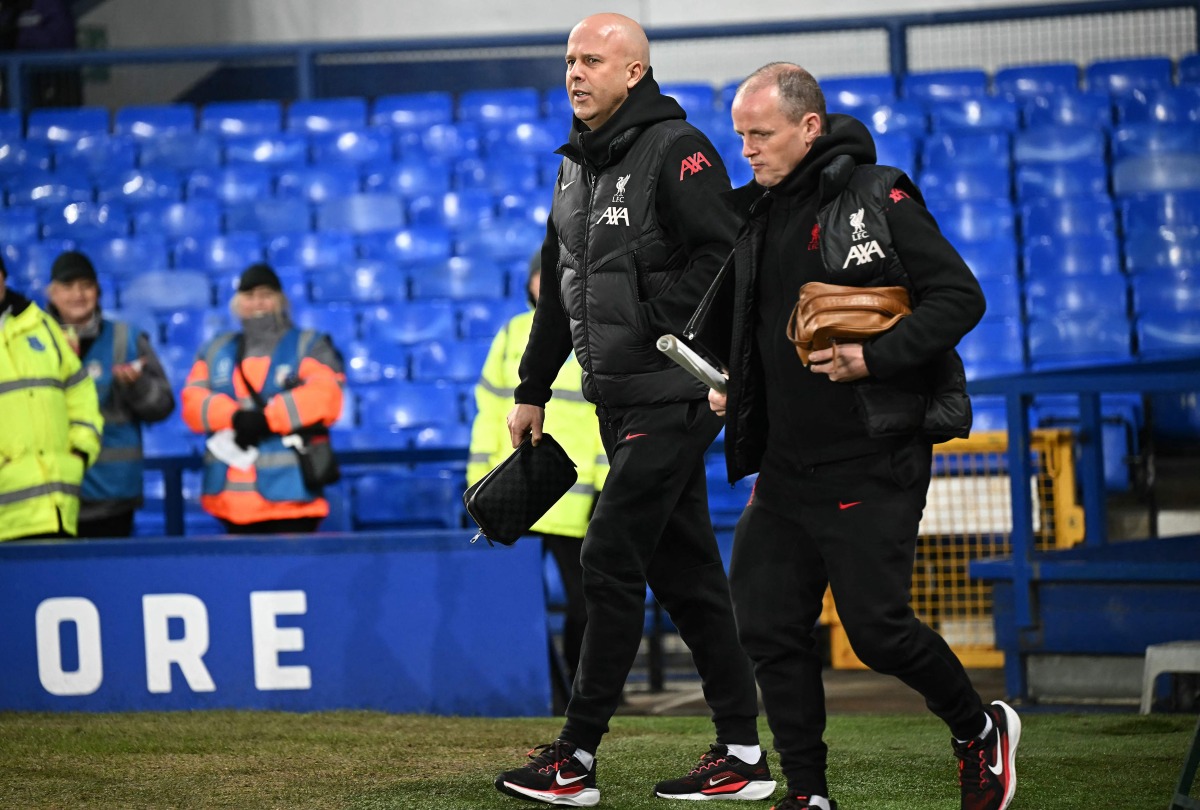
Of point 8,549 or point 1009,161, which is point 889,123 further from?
point 8,549

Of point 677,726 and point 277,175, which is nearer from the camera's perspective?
point 677,726

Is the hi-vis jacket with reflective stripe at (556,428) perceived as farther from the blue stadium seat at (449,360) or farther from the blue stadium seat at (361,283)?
the blue stadium seat at (361,283)

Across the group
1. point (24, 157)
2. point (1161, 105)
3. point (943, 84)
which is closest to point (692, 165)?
point (1161, 105)

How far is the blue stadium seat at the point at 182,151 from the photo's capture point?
11289 mm

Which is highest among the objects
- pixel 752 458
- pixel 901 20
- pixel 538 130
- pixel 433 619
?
pixel 901 20

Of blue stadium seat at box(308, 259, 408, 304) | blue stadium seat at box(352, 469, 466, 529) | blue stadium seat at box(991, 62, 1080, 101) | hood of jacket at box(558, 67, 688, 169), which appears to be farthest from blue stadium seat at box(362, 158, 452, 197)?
hood of jacket at box(558, 67, 688, 169)

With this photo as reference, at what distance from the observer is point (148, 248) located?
10664 mm

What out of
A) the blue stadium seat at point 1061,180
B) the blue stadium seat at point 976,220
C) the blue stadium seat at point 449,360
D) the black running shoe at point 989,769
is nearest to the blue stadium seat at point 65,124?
the blue stadium seat at point 449,360

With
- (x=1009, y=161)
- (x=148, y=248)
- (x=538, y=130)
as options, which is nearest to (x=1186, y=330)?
(x=1009, y=161)

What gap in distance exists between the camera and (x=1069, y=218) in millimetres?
9711

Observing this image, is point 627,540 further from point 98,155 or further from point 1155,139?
point 98,155

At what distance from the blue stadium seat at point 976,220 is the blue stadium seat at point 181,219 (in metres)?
4.95

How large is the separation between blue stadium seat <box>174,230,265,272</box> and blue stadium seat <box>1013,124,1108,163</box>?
5178mm

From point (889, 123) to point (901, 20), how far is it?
117 cm
